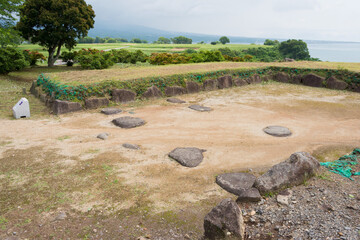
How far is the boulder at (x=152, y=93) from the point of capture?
1007 cm

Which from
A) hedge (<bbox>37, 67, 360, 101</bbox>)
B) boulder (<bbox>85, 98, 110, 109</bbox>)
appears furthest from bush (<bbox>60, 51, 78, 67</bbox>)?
boulder (<bbox>85, 98, 110, 109</bbox>)

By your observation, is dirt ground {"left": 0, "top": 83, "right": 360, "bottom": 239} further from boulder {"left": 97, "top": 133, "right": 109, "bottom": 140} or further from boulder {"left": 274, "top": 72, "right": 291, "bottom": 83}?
boulder {"left": 274, "top": 72, "right": 291, "bottom": 83}

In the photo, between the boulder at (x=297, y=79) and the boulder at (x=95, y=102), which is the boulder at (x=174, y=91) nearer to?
the boulder at (x=95, y=102)

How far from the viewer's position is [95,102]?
8.83 metres

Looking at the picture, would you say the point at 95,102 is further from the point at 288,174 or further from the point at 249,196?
the point at 288,174

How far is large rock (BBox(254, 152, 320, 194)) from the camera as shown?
376 cm

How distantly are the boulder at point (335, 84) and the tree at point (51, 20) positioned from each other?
16.0 meters

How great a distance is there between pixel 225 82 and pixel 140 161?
336 inches

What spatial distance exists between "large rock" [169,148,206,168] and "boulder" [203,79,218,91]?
673cm

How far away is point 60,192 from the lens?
3969mm

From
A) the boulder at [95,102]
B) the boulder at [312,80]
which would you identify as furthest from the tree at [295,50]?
the boulder at [95,102]

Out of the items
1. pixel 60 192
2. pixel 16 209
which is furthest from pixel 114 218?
pixel 16 209

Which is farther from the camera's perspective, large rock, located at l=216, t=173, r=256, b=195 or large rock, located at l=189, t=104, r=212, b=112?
large rock, located at l=189, t=104, r=212, b=112

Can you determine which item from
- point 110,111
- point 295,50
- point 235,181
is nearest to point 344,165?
point 235,181
